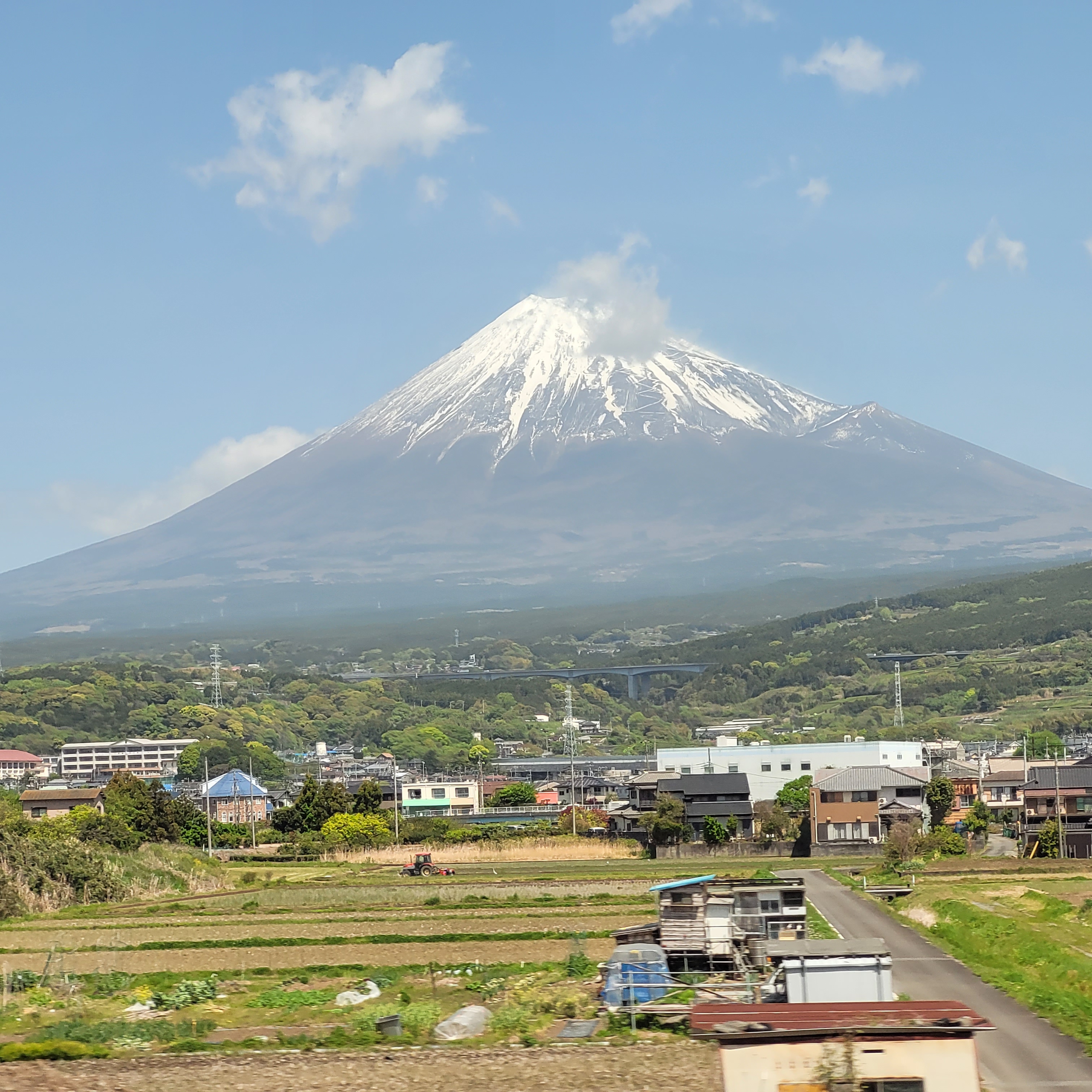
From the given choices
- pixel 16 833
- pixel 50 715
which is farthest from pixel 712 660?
pixel 16 833

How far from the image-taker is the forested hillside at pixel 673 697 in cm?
12162

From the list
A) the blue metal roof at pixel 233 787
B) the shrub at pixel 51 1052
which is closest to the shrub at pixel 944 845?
the shrub at pixel 51 1052

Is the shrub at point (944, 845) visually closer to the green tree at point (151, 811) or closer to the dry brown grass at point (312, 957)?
the dry brown grass at point (312, 957)

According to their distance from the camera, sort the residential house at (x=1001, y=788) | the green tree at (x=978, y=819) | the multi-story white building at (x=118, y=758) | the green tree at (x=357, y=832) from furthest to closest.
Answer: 1. the multi-story white building at (x=118, y=758)
2. the residential house at (x=1001, y=788)
3. the green tree at (x=357, y=832)
4. the green tree at (x=978, y=819)

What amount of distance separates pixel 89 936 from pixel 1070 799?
34.4 metres

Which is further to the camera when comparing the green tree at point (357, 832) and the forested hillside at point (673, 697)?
the forested hillside at point (673, 697)

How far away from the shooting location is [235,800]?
76.0 m

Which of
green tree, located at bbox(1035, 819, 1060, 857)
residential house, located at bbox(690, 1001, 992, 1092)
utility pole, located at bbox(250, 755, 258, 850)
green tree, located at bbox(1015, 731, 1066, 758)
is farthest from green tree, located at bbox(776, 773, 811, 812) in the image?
residential house, located at bbox(690, 1001, 992, 1092)

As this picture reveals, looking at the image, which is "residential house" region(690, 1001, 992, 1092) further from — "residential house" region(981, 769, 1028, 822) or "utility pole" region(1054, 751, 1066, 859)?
"residential house" region(981, 769, 1028, 822)

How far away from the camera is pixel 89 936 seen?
1227 inches

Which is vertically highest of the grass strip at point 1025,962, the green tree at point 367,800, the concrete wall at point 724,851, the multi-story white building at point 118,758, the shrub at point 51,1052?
the multi-story white building at point 118,758

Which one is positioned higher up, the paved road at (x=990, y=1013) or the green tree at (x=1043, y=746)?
the green tree at (x=1043, y=746)

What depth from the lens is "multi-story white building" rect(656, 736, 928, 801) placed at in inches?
2975

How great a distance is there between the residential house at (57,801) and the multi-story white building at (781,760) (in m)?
26.4
